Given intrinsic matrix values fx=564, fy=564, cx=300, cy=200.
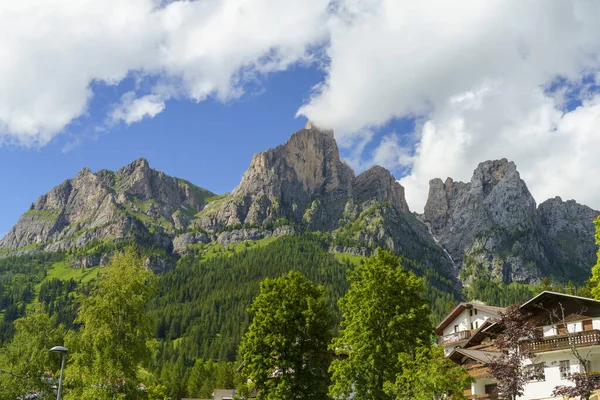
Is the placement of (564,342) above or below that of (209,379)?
above

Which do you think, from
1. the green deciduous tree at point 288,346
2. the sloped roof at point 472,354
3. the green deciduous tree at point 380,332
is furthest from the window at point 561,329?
the green deciduous tree at point 288,346

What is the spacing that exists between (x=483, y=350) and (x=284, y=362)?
826 inches

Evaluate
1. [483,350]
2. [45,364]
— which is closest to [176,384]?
[45,364]

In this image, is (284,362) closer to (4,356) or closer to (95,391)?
(95,391)

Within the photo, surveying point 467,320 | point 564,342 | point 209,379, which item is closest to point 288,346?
point 564,342

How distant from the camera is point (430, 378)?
40.4 metres

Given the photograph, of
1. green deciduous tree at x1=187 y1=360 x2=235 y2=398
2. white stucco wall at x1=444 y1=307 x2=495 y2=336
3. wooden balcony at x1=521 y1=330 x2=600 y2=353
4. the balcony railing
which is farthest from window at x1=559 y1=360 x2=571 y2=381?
green deciduous tree at x1=187 y1=360 x2=235 y2=398

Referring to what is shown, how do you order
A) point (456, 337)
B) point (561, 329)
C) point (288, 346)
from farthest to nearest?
point (456, 337) → point (288, 346) → point (561, 329)

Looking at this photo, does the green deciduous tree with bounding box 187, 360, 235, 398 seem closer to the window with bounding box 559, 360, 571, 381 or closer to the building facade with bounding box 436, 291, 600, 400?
the building facade with bounding box 436, 291, 600, 400

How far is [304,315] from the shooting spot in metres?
54.1

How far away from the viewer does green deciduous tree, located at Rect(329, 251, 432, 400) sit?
48469 millimetres

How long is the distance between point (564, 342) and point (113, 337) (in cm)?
3735

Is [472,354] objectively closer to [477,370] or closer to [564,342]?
[477,370]

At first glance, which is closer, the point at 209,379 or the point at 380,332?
the point at 380,332
